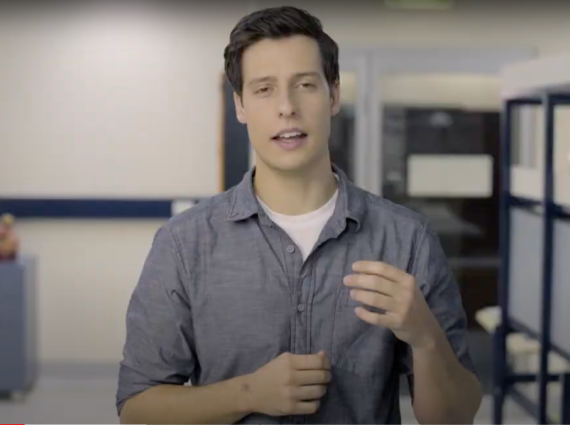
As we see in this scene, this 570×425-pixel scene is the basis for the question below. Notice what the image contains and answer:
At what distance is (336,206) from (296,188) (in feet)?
0.15

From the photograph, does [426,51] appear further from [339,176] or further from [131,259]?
[339,176]

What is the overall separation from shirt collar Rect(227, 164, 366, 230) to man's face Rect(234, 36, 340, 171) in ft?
0.15

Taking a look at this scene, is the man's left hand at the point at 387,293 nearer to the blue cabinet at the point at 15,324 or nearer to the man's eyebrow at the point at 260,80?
the man's eyebrow at the point at 260,80

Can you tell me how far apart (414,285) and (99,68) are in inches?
115

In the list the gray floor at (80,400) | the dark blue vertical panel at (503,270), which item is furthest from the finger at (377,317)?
the gray floor at (80,400)

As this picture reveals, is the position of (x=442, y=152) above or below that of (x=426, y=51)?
below

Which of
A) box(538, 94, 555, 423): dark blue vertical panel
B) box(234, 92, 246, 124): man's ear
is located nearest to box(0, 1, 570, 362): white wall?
box(538, 94, 555, 423): dark blue vertical panel

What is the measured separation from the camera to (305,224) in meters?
0.87

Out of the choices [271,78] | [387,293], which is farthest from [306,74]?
[387,293]

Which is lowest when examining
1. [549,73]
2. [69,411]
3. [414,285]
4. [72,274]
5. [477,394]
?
[69,411]

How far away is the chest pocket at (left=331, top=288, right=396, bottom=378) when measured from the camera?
2.73 ft

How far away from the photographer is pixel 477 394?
83 centimetres

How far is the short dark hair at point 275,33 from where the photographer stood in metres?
0.83

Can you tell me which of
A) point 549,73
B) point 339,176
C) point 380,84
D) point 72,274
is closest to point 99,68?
point 72,274
